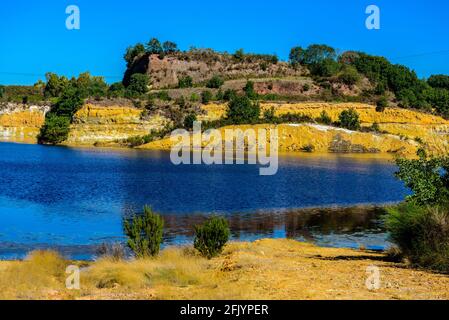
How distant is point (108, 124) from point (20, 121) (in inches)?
760

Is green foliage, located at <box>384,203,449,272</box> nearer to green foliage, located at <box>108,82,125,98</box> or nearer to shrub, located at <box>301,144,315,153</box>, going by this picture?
shrub, located at <box>301,144,315,153</box>

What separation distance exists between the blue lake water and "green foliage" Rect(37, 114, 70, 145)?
39.7 m

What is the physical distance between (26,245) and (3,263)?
183 inches

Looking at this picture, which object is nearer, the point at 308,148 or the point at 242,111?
the point at 308,148

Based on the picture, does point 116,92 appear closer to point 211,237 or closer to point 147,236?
point 211,237

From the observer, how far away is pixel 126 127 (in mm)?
97188

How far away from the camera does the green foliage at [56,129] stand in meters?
96.6

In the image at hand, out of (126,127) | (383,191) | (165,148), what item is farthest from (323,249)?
(126,127)

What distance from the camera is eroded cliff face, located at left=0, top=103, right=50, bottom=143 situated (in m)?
104

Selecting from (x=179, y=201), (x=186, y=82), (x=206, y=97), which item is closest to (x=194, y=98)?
(x=206, y=97)

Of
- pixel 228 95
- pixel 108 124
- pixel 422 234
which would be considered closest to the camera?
pixel 422 234

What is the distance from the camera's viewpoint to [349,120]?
96188 millimetres

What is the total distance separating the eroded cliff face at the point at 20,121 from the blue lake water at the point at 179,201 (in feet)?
158
